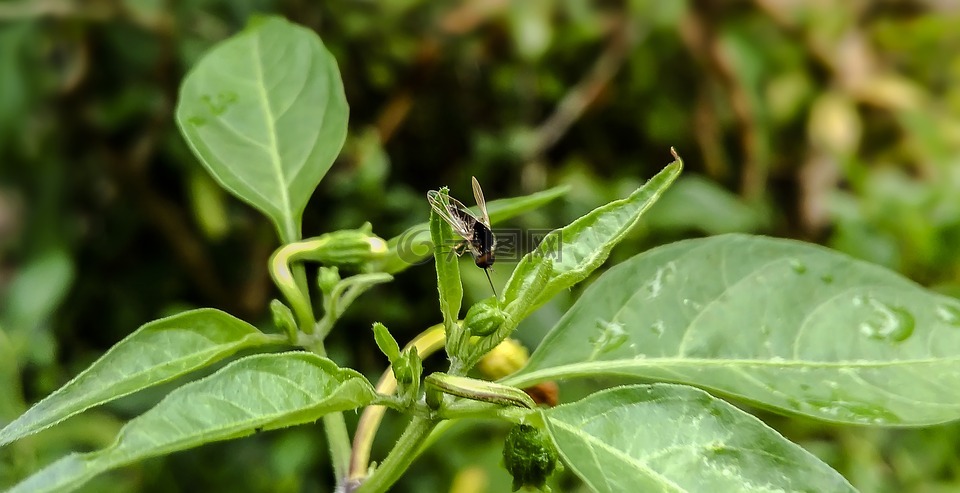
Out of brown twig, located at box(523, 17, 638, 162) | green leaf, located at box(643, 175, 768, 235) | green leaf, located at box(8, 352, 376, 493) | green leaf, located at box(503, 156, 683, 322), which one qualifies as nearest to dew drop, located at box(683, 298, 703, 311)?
green leaf, located at box(503, 156, 683, 322)

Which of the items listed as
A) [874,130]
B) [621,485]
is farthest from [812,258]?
[874,130]

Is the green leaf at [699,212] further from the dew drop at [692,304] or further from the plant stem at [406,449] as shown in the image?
the plant stem at [406,449]

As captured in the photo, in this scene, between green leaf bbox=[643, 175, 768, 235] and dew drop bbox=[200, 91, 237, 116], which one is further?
green leaf bbox=[643, 175, 768, 235]

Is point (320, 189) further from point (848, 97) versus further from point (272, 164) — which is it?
point (848, 97)

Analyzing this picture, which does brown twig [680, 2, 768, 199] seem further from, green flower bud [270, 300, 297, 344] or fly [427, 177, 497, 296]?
green flower bud [270, 300, 297, 344]

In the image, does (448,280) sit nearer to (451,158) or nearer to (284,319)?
(284,319)

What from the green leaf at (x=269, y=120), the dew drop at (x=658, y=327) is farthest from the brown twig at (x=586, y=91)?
the dew drop at (x=658, y=327)
